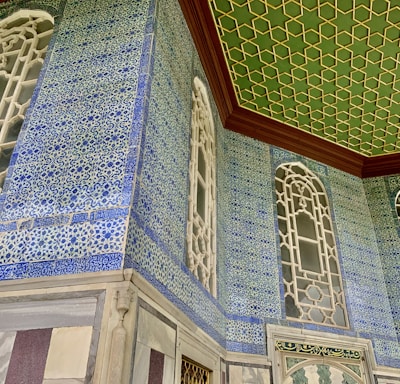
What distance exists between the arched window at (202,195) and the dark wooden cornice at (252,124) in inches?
14.4

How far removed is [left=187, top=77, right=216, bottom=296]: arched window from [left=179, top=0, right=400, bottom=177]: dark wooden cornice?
367mm

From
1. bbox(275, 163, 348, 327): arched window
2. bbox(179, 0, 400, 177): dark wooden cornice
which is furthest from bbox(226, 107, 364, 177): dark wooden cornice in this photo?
bbox(275, 163, 348, 327): arched window

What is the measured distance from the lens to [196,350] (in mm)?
2521

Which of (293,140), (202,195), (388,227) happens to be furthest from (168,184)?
(388,227)

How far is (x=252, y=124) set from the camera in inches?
182

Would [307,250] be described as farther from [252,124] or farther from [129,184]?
[129,184]

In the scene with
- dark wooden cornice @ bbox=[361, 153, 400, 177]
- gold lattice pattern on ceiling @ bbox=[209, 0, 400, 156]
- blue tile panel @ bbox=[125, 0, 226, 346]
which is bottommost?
blue tile panel @ bbox=[125, 0, 226, 346]

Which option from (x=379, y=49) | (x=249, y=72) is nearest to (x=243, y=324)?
(x=249, y=72)

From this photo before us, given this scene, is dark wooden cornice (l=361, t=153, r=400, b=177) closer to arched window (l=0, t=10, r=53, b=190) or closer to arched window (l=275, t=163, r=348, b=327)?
arched window (l=275, t=163, r=348, b=327)

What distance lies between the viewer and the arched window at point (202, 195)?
296 centimetres

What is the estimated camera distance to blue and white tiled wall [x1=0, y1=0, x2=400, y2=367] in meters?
1.95

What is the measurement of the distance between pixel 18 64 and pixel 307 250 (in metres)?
3.10

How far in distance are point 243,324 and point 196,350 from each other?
3.33 ft

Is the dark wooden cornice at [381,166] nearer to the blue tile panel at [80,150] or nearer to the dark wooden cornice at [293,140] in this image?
the dark wooden cornice at [293,140]
